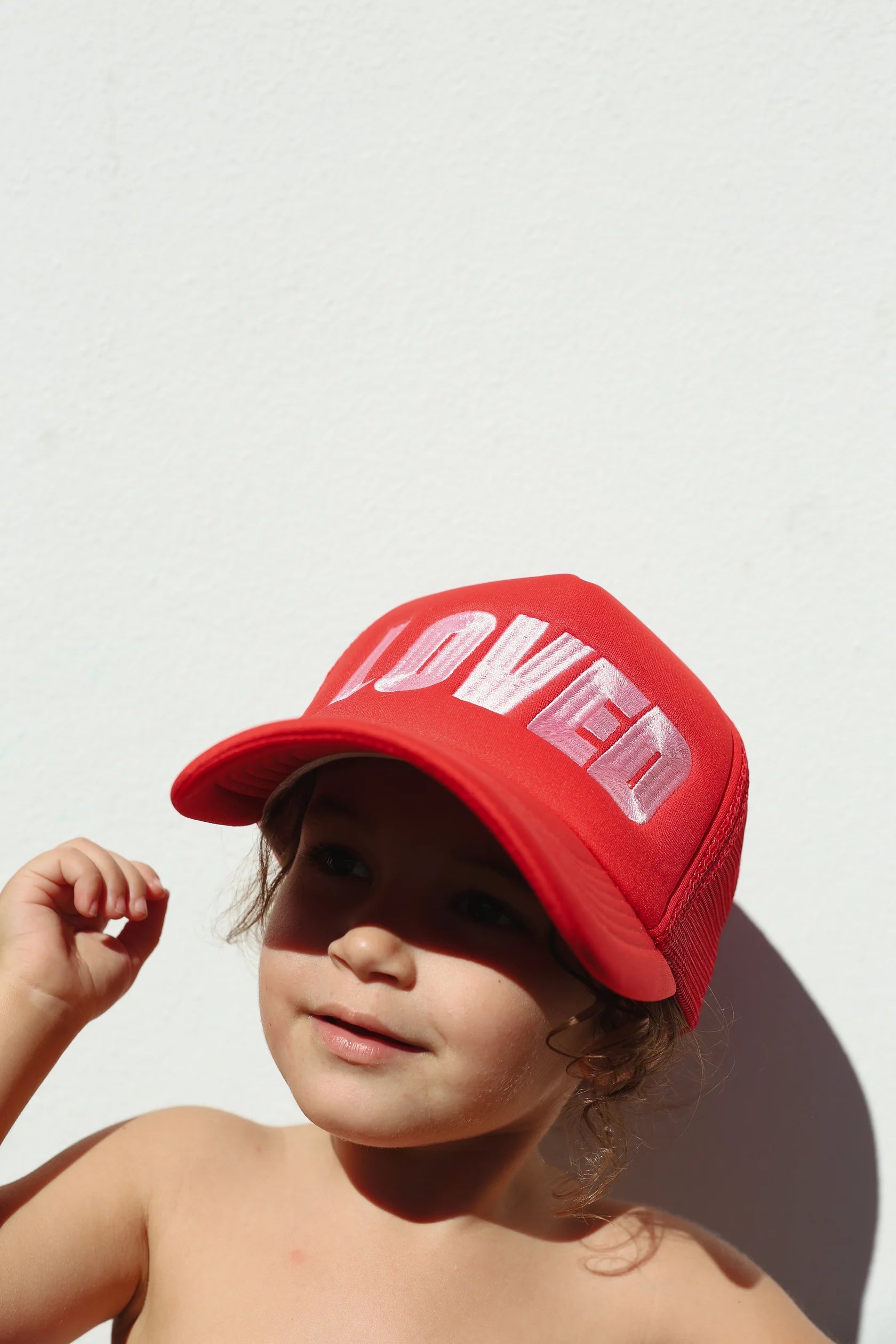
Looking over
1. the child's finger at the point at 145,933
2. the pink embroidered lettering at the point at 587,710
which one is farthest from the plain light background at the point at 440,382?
the pink embroidered lettering at the point at 587,710

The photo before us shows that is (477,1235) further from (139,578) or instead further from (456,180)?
(456,180)

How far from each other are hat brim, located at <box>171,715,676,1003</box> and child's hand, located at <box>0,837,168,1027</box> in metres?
0.10

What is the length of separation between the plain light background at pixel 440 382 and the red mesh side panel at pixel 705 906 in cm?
21

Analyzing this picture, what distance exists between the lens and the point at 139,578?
0.91 m

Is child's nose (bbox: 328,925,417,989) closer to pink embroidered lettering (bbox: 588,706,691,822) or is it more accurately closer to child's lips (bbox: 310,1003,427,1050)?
child's lips (bbox: 310,1003,427,1050)

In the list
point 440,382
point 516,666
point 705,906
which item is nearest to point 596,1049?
point 705,906

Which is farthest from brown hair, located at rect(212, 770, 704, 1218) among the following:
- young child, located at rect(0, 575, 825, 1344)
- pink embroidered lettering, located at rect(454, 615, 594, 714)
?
pink embroidered lettering, located at rect(454, 615, 594, 714)

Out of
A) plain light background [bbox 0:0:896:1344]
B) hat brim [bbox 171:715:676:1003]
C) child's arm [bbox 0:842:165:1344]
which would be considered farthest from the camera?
plain light background [bbox 0:0:896:1344]

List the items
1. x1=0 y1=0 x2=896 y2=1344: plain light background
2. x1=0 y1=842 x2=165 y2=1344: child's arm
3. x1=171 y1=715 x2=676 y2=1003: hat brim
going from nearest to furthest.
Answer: x1=171 y1=715 x2=676 y2=1003: hat brim → x1=0 y1=842 x2=165 y2=1344: child's arm → x1=0 y1=0 x2=896 y2=1344: plain light background

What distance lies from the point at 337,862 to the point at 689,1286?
1.11ft

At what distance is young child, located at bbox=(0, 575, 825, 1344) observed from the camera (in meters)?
0.62

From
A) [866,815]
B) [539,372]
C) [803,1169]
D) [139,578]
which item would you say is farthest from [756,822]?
[139,578]

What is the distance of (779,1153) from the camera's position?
0.91m

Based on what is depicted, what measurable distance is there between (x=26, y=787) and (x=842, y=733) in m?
0.59
